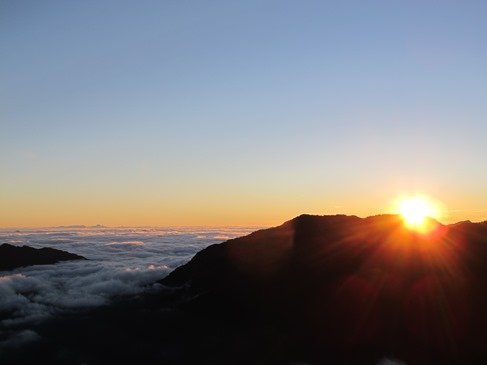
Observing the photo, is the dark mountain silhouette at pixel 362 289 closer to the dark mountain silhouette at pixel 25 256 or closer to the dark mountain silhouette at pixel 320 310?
the dark mountain silhouette at pixel 320 310

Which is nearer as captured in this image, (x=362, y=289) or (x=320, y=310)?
(x=320, y=310)

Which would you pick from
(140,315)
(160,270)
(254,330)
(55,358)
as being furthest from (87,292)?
(254,330)

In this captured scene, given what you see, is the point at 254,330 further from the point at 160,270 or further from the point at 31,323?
the point at 160,270

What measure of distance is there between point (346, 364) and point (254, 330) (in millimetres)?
10912

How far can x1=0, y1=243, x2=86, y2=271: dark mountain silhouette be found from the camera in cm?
11538

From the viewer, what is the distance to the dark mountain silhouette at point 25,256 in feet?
379

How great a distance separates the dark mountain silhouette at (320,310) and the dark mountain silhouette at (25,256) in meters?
60.6

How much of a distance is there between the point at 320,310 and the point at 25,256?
98.0 meters

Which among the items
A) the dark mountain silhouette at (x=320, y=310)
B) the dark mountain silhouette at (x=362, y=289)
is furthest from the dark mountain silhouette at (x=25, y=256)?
the dark mountain silhouette at (x=362, y=289)

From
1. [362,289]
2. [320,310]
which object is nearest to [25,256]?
[320,310]

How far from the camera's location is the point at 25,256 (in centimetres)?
12131

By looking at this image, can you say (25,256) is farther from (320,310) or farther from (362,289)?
(362,289)

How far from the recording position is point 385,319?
4434 centimetres

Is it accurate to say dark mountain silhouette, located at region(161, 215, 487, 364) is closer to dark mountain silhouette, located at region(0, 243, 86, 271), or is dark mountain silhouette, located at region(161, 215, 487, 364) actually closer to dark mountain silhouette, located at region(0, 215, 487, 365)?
dark mountain silhouette, located at region(0, 215, 487, 365)
